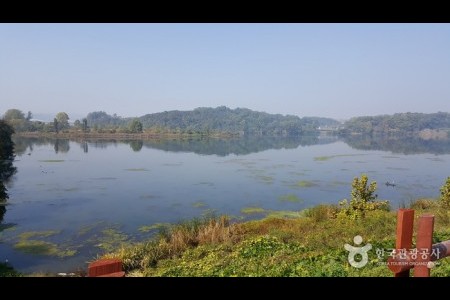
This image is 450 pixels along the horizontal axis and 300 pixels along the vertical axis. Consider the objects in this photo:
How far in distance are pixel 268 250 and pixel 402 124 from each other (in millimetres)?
168242

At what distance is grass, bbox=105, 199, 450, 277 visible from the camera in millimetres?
5891

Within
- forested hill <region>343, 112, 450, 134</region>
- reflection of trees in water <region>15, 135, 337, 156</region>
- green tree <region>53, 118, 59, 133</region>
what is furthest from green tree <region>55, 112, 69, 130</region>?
forested hill <region>343, 112, 450, 134</region>

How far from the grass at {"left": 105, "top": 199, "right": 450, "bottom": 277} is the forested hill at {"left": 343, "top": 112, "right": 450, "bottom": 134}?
160 m

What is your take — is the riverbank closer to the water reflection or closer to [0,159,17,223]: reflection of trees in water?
the water reflection

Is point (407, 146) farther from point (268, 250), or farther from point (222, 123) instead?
point (222, 123)

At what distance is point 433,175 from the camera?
3341 centimetres

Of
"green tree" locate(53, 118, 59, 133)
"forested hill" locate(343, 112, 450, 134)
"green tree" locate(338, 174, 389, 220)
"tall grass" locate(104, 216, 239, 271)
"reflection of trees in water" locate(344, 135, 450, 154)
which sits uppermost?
"forested hill" locate(343, 112, 450, 134)

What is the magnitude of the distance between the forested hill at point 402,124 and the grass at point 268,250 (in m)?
160

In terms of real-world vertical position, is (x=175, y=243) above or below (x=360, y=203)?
below

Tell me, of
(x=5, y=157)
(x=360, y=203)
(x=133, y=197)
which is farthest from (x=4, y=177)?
(x=360, y=203)

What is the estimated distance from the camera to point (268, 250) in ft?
27.2
